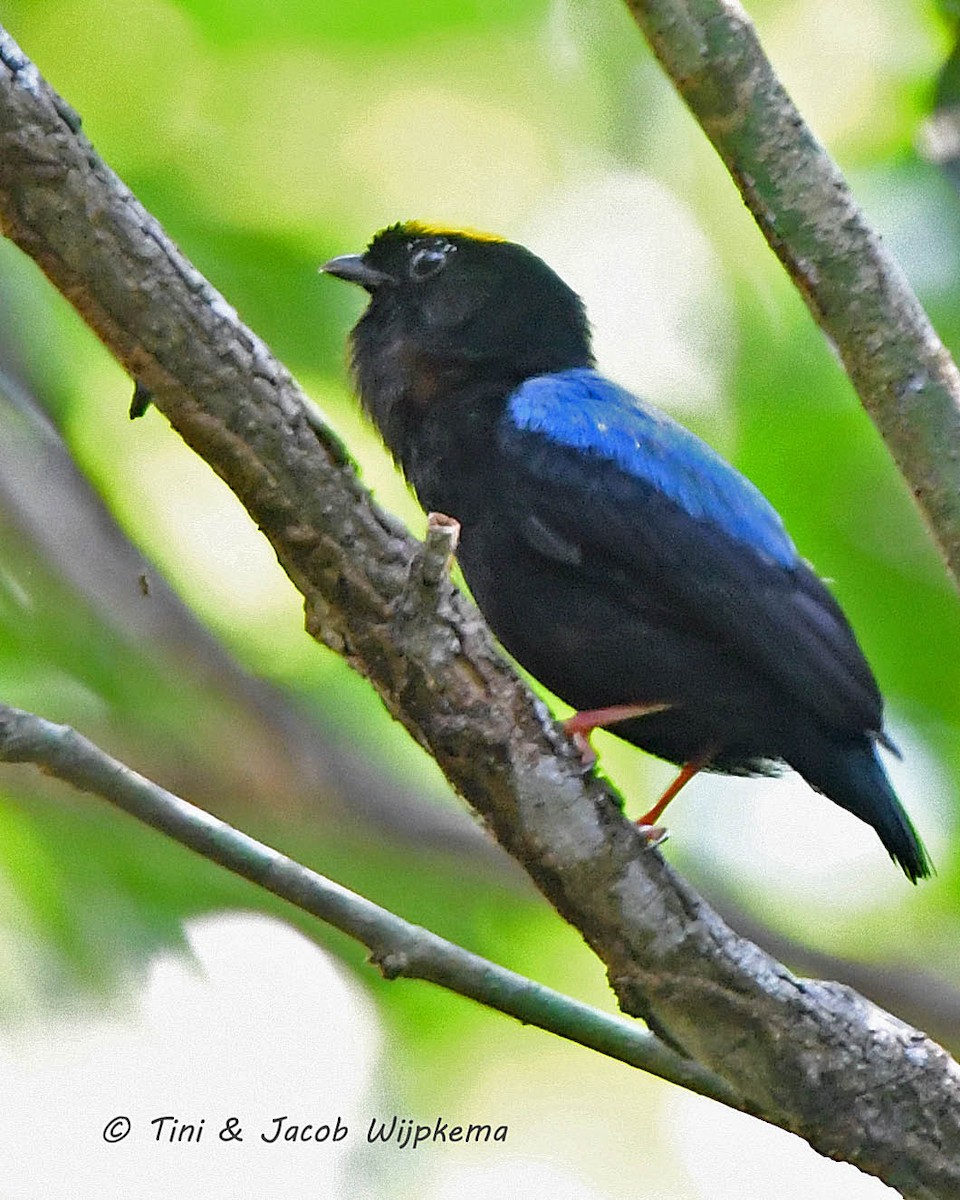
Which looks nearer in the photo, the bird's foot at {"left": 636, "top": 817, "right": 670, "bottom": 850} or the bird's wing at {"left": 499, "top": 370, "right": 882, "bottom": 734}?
the bird's foot at {"left": 636, "top": 817, "right": 670, "bottom": 850}

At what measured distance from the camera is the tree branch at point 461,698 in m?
2.84

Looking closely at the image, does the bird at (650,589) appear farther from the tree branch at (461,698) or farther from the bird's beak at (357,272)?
the tree branch at (461,698)

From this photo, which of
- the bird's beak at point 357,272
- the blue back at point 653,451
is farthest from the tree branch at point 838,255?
the bird's beak at point 357,272

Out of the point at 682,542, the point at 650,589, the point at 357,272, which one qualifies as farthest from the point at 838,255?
the point at 357,272

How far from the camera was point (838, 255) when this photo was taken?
3.78 m

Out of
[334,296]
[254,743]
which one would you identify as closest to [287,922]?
[254,743]

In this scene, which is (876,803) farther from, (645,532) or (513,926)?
(513,926)

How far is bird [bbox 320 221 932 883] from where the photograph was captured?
4.17 metres

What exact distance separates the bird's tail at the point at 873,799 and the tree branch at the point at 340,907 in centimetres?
105

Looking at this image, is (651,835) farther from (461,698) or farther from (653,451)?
(653,451)

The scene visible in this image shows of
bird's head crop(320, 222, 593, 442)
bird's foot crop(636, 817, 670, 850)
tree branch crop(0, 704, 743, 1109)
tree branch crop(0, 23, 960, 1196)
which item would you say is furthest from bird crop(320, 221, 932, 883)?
tree branch crop(0, 704, 743, 1109)

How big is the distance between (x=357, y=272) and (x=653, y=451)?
1227mm

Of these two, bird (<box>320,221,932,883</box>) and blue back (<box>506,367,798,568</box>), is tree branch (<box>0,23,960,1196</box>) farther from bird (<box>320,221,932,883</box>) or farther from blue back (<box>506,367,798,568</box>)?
blue back (<box>506,367,798,568</box>)

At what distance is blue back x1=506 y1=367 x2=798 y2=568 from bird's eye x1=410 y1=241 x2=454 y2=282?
648 millimetres
